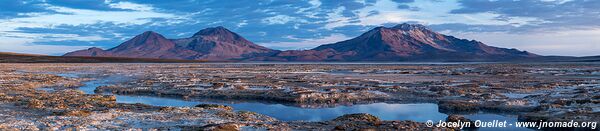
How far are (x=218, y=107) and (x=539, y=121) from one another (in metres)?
10.9

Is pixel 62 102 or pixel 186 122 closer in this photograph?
pixel 186 122

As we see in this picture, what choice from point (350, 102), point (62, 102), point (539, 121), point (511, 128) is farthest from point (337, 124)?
point (62, 102)

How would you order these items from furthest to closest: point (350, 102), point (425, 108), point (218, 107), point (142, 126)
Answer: point (350, 102) → point (425, 108) → point (218, 107) → point (142, 126)

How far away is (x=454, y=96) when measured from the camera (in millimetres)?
24719

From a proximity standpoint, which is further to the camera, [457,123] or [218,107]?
[218,107]

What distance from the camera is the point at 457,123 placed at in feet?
50.3

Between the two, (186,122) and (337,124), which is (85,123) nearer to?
(186,122)

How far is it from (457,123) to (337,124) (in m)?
3.67

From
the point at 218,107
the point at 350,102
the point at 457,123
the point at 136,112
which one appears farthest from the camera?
the point at 350,102

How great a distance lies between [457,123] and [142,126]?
904 centimetres

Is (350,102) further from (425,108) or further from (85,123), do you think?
(85,123)

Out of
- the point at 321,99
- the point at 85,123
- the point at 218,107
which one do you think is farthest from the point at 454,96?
the point at 85,123

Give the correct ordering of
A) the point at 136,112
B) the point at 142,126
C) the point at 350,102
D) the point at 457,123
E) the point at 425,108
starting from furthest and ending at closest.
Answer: the point at 350,102 < the point at 425,108 < the point at 136,112 < the point at 457,123 < the point at 142,126

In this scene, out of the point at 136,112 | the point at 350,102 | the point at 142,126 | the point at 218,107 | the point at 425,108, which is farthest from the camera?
the point at 350,102
